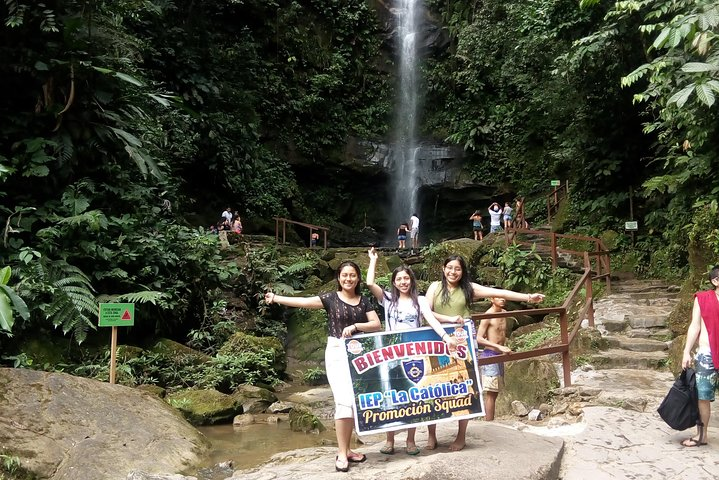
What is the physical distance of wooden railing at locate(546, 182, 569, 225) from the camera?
16403 millimetres

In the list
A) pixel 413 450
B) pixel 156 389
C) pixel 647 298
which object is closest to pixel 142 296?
pixel 156 389

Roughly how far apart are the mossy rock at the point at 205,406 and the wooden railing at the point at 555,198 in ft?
39.2

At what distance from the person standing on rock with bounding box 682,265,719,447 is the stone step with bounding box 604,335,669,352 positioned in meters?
3.29

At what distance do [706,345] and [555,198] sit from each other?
45.0 ft

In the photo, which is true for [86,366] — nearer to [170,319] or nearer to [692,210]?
[170,319]

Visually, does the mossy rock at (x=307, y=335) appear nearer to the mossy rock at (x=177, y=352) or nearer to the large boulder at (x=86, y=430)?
the mossy rock at (x=177, y=352)

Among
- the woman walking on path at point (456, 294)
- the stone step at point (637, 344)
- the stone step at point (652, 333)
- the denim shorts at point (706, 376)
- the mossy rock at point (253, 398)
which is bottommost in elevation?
the mossy rock at point (253, 398)

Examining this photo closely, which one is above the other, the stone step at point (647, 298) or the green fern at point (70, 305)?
the green fern at point (70, 305)

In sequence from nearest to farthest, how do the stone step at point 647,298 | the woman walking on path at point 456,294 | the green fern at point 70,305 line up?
1. the woman walking on path at point 456,294
2. the green fern at point 70,305
3. the stone step at point 647,298

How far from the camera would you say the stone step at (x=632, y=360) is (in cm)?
661

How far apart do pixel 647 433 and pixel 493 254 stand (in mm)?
8097

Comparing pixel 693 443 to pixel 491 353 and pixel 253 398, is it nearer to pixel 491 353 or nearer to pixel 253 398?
pixel 491 353

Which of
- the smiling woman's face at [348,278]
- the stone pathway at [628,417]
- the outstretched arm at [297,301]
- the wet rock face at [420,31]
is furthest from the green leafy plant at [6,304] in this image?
the wet rock face at [420,31]

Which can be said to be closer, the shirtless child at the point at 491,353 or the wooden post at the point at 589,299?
Result: the shirtless child at the point at 491,353
